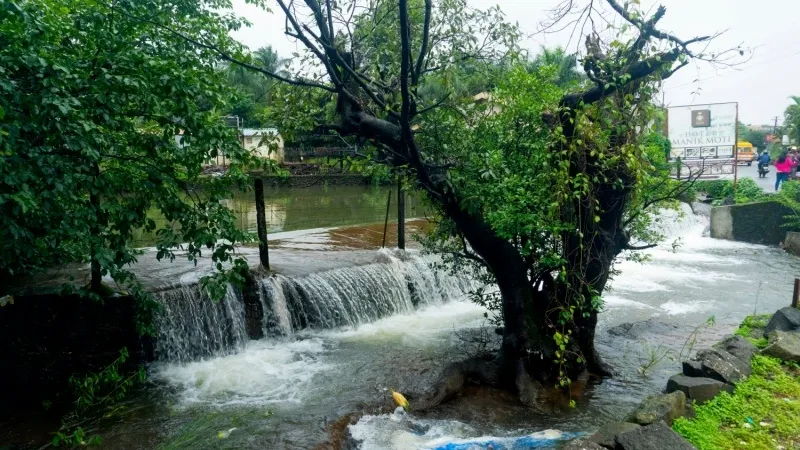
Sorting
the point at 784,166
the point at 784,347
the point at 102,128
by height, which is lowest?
the point at 784,347

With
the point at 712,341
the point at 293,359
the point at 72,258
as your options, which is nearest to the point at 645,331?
the point at 712,341

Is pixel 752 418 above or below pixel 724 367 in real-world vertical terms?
below

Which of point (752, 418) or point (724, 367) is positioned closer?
point (752, 418)

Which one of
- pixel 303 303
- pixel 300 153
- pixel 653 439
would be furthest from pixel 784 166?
pixel 300 153

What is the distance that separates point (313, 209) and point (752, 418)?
18605mm

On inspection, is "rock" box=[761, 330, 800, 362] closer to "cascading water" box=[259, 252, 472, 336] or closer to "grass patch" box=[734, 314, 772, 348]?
"grass patch" box=[734, 314, 772, 348]

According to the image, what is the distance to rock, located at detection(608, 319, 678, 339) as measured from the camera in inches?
350

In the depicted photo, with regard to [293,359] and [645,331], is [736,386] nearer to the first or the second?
[645,331]

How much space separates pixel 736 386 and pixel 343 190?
1084 inches

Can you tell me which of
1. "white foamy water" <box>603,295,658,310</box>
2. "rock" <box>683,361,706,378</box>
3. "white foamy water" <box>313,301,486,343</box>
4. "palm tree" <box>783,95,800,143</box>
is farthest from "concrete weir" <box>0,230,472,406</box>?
"palm tree" <box>783,95,800,143</box>

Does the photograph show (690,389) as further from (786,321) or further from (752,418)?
(786,321)

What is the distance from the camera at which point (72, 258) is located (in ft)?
18.4

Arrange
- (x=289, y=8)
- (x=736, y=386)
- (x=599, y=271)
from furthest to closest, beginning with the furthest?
(x=599, y=271) < (x=736, y=386) < (x=289, y=8)

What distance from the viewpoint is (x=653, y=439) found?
13.4ft
